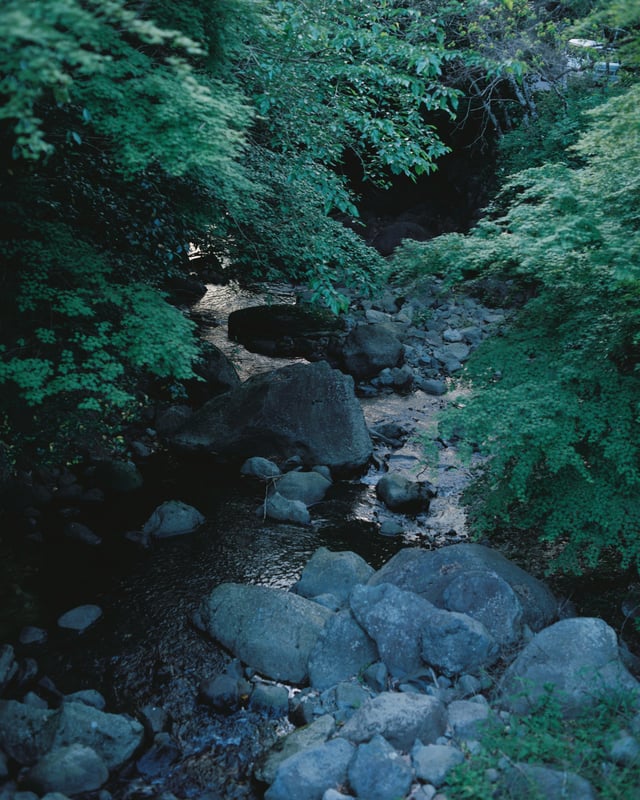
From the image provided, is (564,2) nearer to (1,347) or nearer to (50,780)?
(1,347)

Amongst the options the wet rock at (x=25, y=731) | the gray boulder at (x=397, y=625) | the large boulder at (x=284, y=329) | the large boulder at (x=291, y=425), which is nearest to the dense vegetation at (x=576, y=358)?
the gray boulder at (x=397, y=625)

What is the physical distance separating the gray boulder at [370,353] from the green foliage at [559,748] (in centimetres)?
830

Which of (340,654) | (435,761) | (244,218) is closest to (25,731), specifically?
(340,654)

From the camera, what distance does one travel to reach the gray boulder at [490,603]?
5.45 meters

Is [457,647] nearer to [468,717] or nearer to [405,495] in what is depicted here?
[468,717]

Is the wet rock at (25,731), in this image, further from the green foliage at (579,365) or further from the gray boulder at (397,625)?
the green foliage at (579,365)

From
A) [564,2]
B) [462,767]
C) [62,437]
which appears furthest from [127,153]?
[564,2]

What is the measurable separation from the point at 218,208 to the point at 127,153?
9.84 ft

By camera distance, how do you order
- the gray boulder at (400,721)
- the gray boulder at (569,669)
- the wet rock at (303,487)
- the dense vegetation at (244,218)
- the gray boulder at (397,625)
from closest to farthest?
the gray boulder at (400,721) < the gray boulder at (569,669) < the dense vegetation at (244,218) < the gray boulder at (397,625) < the wet rock at (303,487)

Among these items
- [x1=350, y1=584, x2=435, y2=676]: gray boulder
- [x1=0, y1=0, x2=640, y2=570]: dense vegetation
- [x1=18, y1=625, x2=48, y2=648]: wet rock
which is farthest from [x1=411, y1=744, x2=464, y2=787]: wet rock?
[x1=18, y1=625, x2=48, y2=648]: wet rock

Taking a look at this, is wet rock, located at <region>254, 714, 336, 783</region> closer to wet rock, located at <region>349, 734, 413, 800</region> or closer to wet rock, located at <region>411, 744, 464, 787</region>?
wet rock, located at <region>349, 734, 413, 800</region>

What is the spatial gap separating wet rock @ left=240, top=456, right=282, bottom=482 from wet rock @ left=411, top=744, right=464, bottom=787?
4911mm

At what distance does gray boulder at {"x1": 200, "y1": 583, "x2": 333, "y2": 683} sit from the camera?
5.55 metres

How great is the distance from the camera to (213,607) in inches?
235
